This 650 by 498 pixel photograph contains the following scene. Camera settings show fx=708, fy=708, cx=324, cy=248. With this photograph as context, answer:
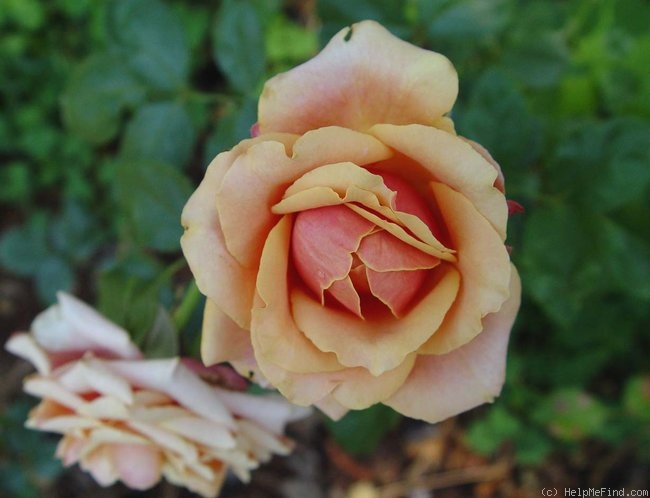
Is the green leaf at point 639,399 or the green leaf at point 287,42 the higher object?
the green leaf at point 287,42

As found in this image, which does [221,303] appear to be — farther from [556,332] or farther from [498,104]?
[556,332]

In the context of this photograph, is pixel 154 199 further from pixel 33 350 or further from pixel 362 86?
pixel 362 86

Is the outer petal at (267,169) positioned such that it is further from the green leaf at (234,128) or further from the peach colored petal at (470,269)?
the green leaf at (234,128)

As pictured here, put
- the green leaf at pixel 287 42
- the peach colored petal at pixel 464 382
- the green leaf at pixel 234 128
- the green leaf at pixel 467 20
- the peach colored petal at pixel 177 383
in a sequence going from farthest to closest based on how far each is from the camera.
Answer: the green leaf at pixel 287 42 → the green leaf at pixel 467 20 → the green leaf at pixel 234 128 → the peach colored petal at pixel 177 383 → the peach colored petal at pixel 464 382

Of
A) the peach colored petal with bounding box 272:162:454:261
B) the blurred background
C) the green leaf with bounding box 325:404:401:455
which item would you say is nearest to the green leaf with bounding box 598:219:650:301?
the blurred background

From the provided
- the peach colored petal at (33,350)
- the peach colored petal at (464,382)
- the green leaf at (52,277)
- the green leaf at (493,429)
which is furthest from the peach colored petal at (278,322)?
the green leaf at (493,429)

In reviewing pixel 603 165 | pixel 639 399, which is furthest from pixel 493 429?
pixel 603 165
